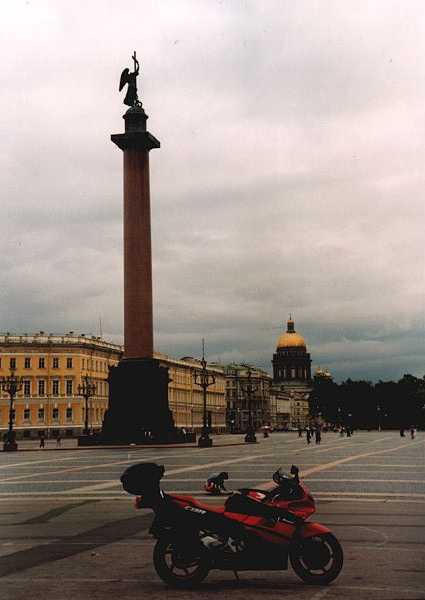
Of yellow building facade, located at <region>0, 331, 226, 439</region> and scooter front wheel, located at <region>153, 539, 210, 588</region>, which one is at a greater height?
yellow building facade, located at <region>0, 331, 226, 439</region>

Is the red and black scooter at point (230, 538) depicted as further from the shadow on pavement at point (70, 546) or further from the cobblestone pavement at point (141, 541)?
the shadow on pavement at point (70, 546)

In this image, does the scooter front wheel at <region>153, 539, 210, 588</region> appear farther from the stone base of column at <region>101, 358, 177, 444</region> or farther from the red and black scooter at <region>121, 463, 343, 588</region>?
the stone base of column at <region>101, 358, 177, 444</region>

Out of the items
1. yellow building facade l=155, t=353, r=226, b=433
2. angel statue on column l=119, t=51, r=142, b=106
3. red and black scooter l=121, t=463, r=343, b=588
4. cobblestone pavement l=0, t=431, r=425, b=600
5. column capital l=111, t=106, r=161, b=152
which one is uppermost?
angel statue on column l=119, t=51, r=142, b=106

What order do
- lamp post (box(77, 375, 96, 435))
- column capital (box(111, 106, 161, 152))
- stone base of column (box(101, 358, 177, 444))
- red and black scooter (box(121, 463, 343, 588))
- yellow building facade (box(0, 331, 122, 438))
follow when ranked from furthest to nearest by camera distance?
yellow building facade (box(0, 331, 122, 438)) < lamp post (box(77, 375, 96, 435)) < column capital (box(111, 106, 161, 152)) < stone base of column (box(101, 358, 177, 444)) < red and black scooter (box(121, 463, 343, 588))

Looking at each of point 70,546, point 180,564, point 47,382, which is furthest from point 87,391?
point 180,564

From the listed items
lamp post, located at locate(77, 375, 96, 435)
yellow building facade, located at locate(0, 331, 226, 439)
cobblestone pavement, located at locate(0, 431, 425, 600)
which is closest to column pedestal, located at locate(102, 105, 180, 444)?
lamp post, located at locate(77, 375, 96, 435)

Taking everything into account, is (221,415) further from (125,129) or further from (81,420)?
(125,129)

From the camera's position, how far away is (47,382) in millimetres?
118375

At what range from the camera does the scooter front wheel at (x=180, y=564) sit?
956 centimetres

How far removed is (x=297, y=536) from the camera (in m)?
9.64

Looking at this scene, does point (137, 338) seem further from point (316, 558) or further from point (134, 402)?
point (316, 558)

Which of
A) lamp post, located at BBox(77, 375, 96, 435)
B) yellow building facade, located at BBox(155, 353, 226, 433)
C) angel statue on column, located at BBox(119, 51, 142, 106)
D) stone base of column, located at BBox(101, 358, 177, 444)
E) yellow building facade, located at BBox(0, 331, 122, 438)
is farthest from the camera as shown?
yellow building facade, located at BBox(155, 353, 226, 433)

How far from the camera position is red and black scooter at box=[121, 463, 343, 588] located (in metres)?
9.55

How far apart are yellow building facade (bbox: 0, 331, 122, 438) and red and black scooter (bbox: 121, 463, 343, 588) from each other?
10676 centimetres
